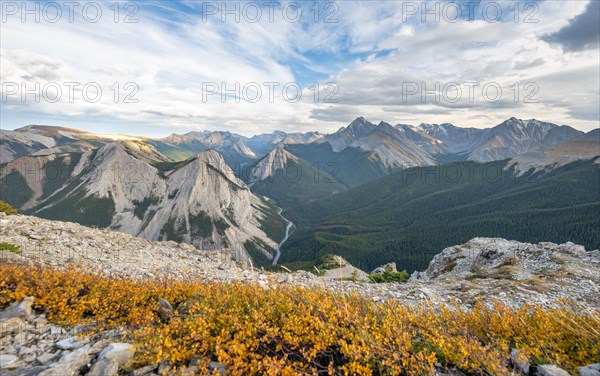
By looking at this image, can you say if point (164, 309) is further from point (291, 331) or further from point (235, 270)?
point (235, 270)

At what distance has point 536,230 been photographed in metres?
185

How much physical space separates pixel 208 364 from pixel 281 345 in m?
1.74

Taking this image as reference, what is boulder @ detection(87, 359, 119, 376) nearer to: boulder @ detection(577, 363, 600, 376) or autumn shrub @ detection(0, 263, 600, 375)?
autumn shrub @ detection(0, 263, 600, 375)

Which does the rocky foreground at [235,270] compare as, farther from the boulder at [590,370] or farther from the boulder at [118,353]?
the boulder at [118,353]

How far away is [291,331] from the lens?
751 centimetres

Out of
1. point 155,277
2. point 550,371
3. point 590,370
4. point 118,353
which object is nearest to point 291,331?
point 118,353

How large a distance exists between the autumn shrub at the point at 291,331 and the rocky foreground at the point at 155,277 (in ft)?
1.55

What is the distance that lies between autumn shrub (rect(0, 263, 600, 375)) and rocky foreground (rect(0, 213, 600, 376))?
474mm

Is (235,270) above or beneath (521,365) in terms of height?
beneath

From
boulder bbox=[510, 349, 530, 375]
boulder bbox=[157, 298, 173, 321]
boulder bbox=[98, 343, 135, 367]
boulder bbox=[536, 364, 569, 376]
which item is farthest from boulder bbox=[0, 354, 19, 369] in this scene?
boulder bbox=[536, 364, 569, 376]

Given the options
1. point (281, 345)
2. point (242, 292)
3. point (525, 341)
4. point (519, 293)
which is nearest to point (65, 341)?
point (242, 292)

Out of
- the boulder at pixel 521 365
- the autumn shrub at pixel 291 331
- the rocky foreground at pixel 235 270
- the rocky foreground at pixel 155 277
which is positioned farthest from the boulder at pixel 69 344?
the boulder at pixel 521 365

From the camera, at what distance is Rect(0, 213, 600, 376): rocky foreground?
6531 millimetres

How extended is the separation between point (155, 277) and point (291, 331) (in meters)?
9.45
